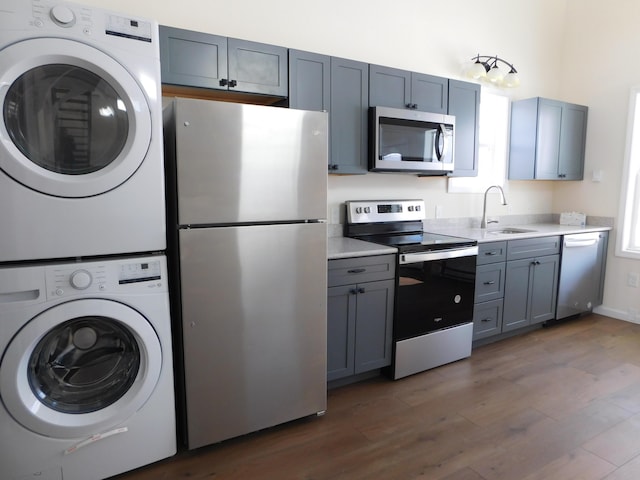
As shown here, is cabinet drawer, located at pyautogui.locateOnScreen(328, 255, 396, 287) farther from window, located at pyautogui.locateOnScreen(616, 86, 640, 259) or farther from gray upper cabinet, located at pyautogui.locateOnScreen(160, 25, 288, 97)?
window, located at pyautogui.locateOnScreen(616, 86, 640, 259)

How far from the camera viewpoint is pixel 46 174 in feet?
5.12

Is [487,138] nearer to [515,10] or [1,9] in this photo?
[515,10]

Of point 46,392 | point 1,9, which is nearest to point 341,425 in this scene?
point 46,392

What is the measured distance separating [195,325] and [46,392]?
0.63 m

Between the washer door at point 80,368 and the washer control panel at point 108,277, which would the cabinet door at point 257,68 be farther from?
the washer door at point 80,368

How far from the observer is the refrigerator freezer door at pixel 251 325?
6.22ft

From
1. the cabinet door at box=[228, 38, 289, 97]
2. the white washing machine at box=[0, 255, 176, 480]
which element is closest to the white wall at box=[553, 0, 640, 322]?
the cabinet door at box=[228, 38, 289, 97]

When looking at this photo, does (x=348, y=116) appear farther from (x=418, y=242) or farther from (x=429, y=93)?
(x=418, y=242)

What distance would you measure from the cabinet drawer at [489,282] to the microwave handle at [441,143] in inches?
36.0

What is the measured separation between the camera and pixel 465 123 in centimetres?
342

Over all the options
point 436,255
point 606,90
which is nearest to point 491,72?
point 606,90

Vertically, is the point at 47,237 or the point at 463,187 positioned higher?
the point at 463,187

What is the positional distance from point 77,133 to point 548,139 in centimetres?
404

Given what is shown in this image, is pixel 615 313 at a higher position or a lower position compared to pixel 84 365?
lower
